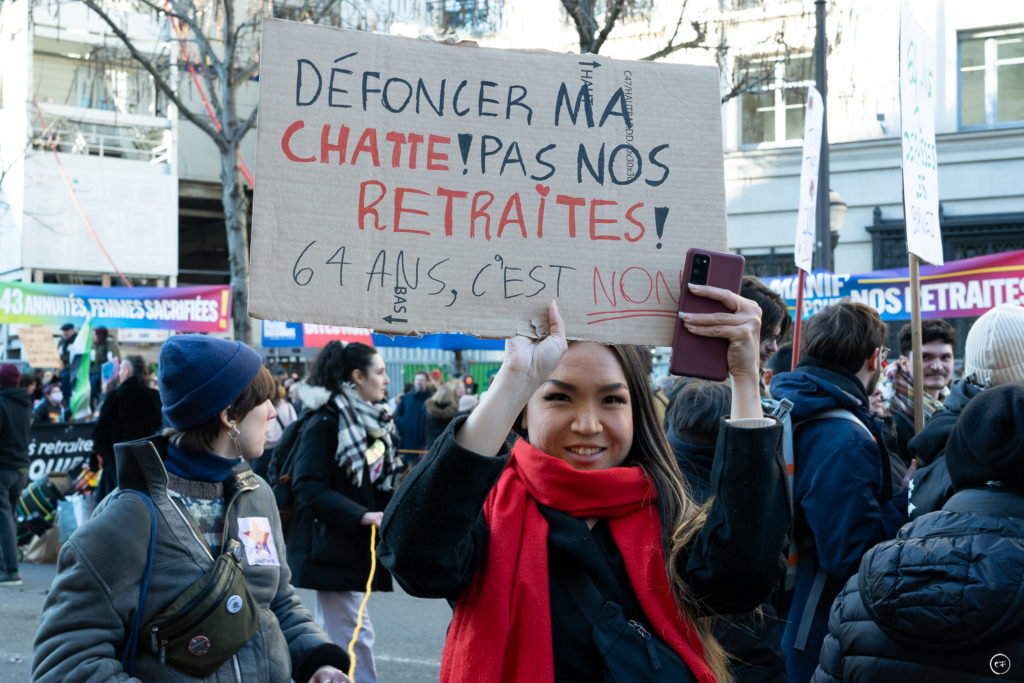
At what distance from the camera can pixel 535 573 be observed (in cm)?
203

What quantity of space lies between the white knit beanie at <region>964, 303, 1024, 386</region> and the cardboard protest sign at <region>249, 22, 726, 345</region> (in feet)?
6.69

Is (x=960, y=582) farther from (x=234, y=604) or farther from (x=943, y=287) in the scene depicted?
(x=943, y=287)

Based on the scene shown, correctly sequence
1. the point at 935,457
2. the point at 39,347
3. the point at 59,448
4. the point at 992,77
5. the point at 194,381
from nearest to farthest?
the point at 194,381 → the point at 935,457 → the point at 59,448 → the point at 39,347 → the point at 992,77

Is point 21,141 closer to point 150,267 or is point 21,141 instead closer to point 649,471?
point 150,267

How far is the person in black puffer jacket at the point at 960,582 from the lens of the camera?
2535 millimetres

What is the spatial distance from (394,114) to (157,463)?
109 centimetres

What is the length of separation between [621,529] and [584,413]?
A: 250 millimetres

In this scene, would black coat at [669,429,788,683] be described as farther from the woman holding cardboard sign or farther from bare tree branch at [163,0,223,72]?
bare tree branch at [163,0,223,72]

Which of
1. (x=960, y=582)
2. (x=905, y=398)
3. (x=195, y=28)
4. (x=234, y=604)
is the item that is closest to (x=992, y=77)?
(x=195, y=28)

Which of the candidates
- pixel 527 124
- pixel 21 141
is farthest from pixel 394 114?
pixel 21 141

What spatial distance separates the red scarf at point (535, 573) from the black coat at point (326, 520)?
332cm

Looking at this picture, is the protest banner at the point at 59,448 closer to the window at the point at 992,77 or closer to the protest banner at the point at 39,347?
the protest banner at the point at 39,347

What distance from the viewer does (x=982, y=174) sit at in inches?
637

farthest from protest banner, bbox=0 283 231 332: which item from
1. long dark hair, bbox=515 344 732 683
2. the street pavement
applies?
long dark hair, bbox=515 344 732 683
